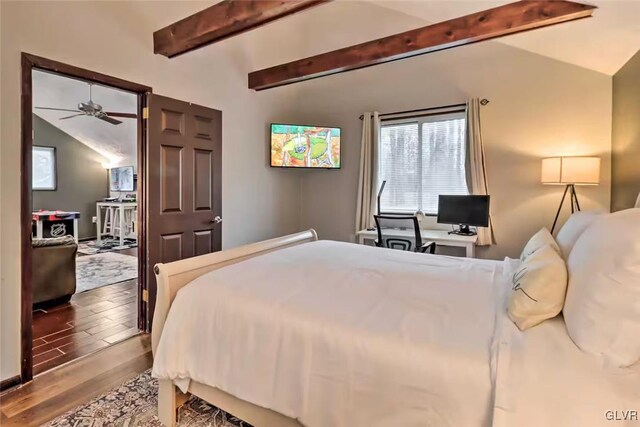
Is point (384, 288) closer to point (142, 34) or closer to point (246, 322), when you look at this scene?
point (246, 322)

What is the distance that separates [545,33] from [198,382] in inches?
154

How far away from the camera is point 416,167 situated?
4.30m

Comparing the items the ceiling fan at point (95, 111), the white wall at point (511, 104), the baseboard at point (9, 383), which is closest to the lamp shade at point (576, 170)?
the white wall at point (511, 104)

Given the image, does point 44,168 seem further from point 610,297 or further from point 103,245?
point 610,297

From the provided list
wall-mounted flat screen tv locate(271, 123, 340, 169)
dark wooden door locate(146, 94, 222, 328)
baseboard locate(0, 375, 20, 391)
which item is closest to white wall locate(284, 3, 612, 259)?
wall-mounted flat screen tv locate(271, 123, 340, 169)

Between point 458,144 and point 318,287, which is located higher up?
point 458,144

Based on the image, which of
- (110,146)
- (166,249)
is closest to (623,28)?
(166,249)

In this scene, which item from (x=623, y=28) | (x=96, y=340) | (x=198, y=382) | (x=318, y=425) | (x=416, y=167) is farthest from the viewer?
(x=416, y=167)

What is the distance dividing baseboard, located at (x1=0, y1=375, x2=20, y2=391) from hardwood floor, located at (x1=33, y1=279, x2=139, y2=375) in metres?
0.14

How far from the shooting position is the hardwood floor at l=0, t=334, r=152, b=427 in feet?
5.90

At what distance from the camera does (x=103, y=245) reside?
658 centimetres

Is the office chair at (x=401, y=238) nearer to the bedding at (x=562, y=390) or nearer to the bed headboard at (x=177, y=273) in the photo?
the bed headboard at (x=177, y=273)

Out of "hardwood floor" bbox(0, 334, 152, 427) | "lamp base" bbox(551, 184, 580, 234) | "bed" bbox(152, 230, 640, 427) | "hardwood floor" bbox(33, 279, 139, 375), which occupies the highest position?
"lamp base" bbox(551, 184, 580, 234)

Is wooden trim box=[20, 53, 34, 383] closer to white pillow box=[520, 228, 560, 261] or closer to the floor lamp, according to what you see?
white pillow box=[520, 228, 560, 261]
